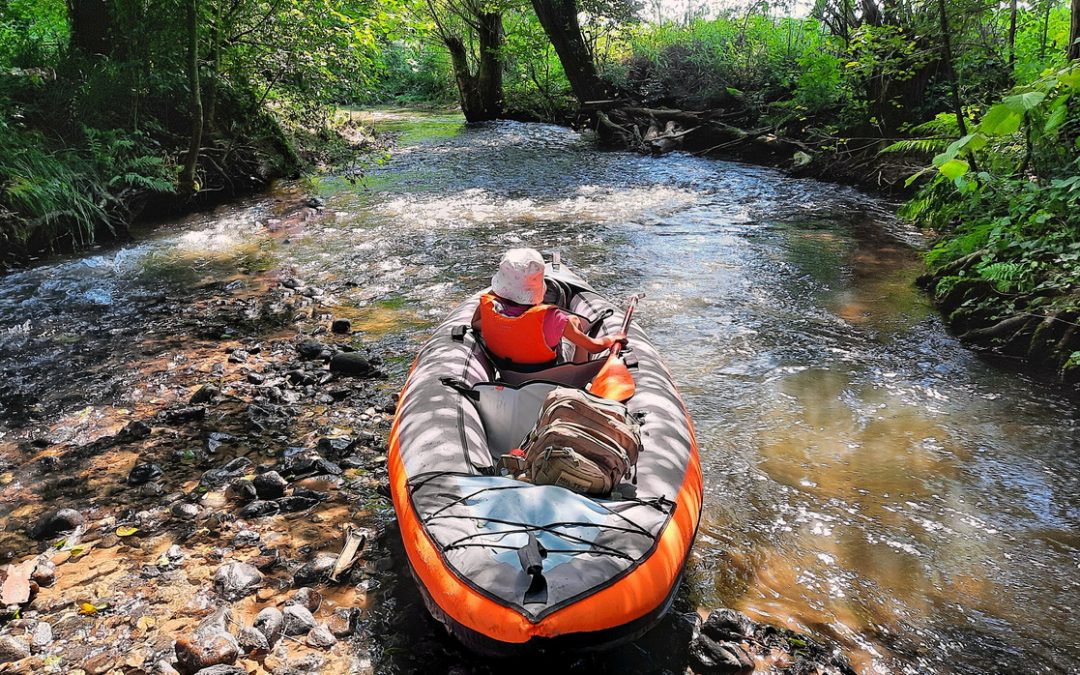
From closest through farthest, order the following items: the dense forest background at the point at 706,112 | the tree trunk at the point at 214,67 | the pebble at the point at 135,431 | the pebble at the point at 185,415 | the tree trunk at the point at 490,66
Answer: the pebble at the point at 135,431, the pebble at the point at 185,415, the dense forest background at the point at 706,112, the tree trunk at the point at 214,67, the tree trunk at the point at 490,66

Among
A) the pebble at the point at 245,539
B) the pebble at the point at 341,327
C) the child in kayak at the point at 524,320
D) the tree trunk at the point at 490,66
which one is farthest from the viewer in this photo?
the tree trunk at the point at 490,66

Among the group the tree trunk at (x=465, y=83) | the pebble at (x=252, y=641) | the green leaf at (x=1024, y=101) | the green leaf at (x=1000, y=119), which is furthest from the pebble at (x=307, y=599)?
the tree trunk at (x=465, y=83)

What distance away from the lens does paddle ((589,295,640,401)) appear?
400cm

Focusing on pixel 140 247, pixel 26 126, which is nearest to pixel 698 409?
pixel 140 247

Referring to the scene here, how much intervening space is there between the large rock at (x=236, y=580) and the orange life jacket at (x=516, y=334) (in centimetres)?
193

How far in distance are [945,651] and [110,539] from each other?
4295mm

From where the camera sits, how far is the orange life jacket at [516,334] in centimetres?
424

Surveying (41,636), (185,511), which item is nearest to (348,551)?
(185,511)

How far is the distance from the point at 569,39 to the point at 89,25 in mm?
10799

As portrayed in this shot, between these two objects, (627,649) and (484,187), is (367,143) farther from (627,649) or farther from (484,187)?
(627,649)

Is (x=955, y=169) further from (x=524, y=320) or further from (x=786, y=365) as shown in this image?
(x=786, y=365)

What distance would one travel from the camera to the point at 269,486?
4.05m

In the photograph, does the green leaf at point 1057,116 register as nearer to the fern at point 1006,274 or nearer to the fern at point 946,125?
the fern at point 1006,274

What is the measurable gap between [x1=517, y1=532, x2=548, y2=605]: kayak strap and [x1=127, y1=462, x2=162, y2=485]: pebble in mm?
2832
